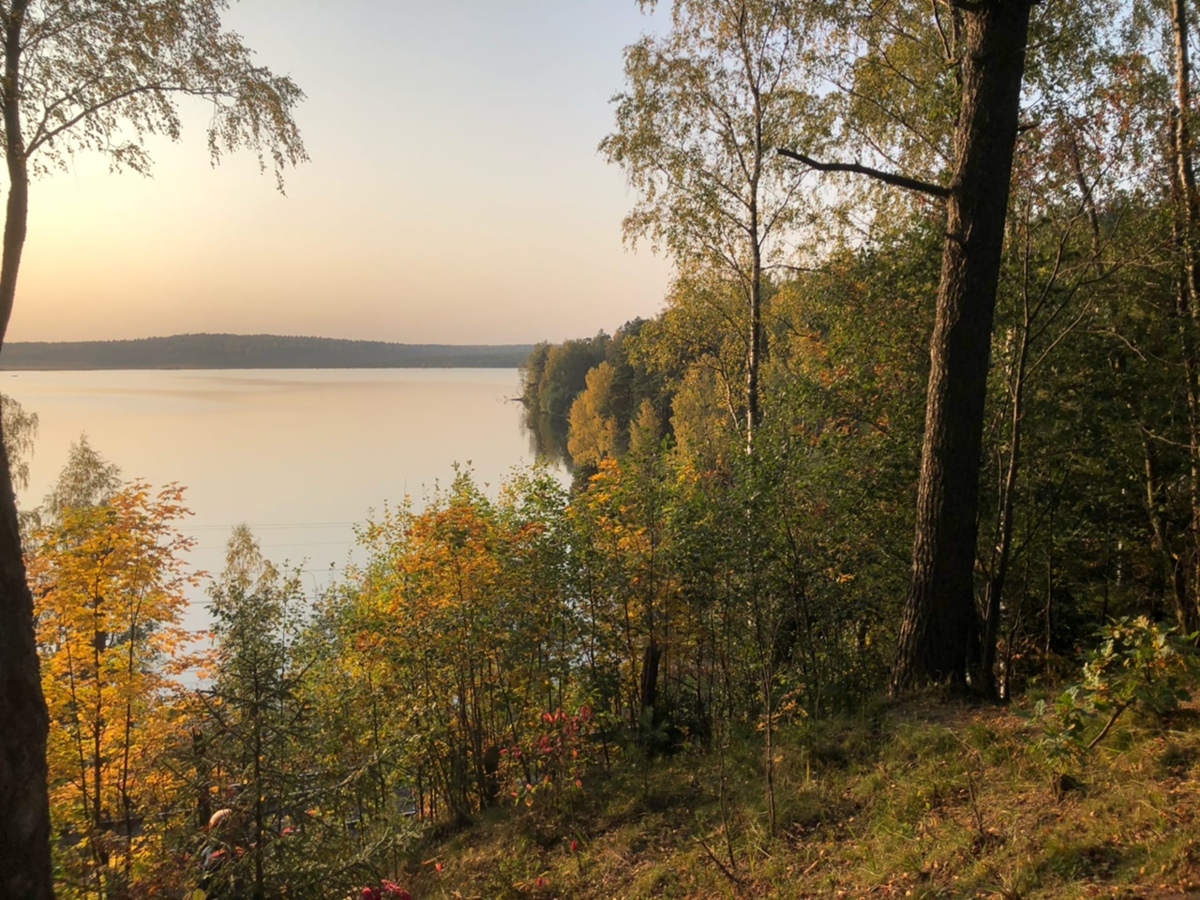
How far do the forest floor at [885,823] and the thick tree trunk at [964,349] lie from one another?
1.97 feet

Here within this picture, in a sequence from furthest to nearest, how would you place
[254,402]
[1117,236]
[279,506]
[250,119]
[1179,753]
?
[254,402] < [279,506] < [250,119] < [1117,236] < [1179,753]

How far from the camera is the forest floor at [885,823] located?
2.85 m

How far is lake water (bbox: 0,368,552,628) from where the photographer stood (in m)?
38.2

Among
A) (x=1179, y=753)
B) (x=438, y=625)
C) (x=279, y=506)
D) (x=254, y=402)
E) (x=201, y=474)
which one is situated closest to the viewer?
(x=1179, y=753)

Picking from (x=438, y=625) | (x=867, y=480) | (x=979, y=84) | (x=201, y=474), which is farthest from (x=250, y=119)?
(x=201, y=474)

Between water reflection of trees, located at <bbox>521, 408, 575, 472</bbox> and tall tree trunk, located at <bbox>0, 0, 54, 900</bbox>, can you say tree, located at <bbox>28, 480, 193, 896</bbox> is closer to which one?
tall tree trunk, located at <bbox>0, 0, 54, 900</bbox>

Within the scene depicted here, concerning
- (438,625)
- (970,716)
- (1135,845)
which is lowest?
(438,625)

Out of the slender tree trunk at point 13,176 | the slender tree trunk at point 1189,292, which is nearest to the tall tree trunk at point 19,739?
the slender tree trunk at point 13,176

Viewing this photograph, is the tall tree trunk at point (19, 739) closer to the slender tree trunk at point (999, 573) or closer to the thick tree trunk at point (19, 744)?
the thick tree trunk at point (19, 744)

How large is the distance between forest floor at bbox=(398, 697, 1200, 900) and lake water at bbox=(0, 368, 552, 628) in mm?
7286

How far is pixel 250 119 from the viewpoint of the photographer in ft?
20.7

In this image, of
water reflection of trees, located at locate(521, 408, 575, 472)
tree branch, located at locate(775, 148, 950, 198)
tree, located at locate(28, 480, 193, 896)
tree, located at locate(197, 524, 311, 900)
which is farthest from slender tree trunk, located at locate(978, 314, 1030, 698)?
water reflection of trees, located at locate(521, 408, 575, 472)

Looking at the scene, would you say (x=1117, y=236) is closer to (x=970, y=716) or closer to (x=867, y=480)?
(x=867, y=480)

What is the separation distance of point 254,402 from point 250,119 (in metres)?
136
